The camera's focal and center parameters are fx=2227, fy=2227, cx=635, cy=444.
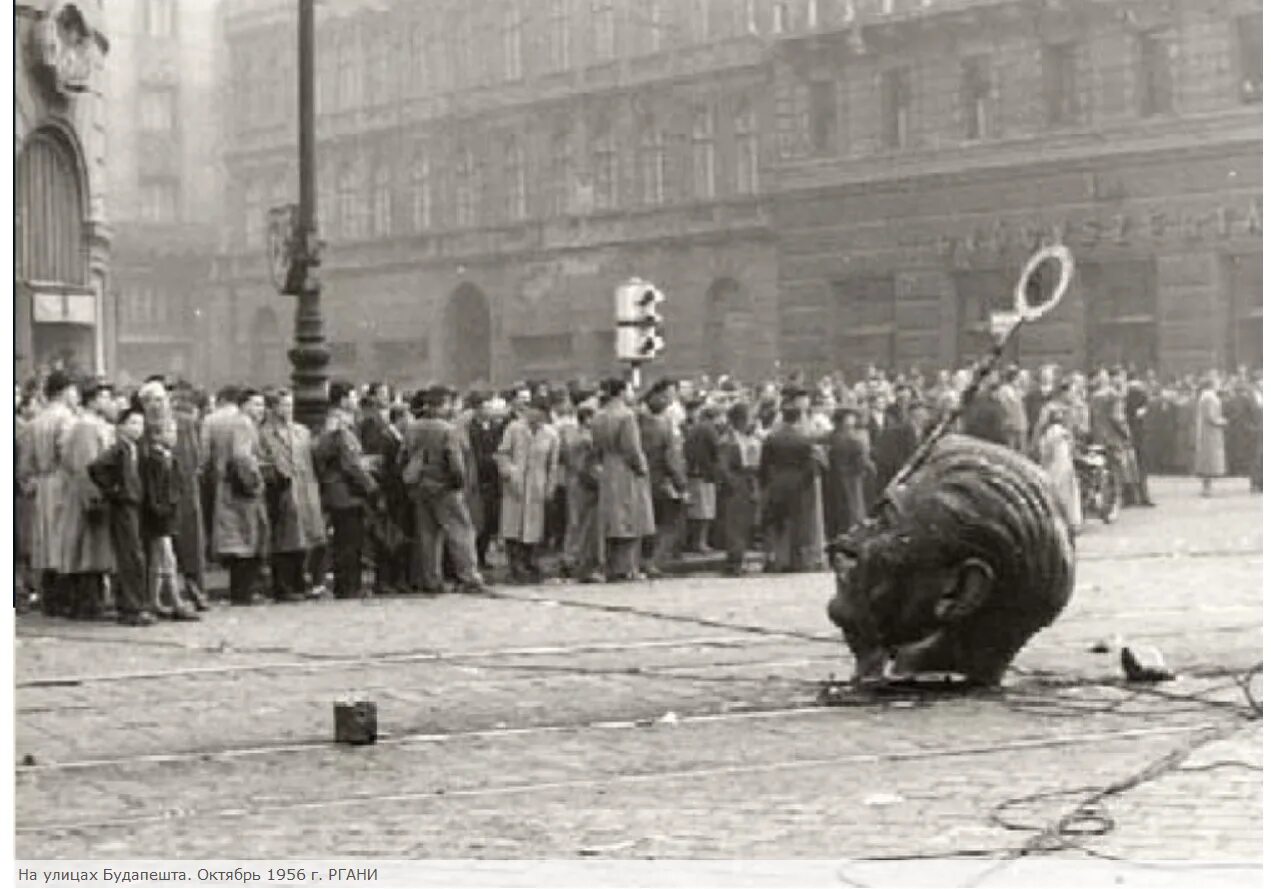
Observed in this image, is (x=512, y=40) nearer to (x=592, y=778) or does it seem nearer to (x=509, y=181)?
(x=509, y=181)

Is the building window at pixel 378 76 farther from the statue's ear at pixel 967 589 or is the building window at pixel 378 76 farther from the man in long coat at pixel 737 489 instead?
the statue's ear at pixel 967 589

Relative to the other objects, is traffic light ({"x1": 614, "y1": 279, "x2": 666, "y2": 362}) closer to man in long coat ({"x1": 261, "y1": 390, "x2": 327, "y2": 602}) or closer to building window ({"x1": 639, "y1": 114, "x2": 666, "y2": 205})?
man in long coat ({"x1": 261, "y1": 390, "x2": 327, "y2": 602})

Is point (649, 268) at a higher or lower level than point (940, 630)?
higher

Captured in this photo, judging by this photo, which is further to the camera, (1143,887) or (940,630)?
(940,630)

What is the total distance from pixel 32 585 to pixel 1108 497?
44.2 ft

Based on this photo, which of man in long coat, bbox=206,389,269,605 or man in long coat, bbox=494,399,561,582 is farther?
man in long coat, bbox=494,399,561,582

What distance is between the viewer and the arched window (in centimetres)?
2327

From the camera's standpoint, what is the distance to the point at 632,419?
785 inches

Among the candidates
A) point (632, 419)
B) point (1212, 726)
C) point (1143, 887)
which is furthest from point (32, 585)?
point (1143, 887)

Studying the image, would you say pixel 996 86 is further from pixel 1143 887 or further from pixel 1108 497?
pixel 1143 887

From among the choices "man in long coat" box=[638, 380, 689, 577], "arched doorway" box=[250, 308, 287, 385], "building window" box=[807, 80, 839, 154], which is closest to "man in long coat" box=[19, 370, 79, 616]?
"man in long coat" box=[638, 380, 689, 577]

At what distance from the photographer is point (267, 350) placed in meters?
60.6

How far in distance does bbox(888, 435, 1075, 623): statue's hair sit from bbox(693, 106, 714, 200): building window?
3761cm

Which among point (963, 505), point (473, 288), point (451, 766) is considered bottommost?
point (451, 766)
